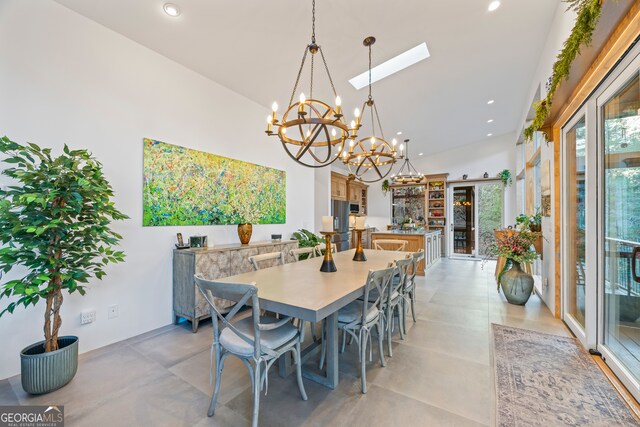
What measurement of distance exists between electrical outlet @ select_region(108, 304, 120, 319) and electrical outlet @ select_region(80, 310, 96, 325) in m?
0.13

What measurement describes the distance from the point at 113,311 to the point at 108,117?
190 centimetres

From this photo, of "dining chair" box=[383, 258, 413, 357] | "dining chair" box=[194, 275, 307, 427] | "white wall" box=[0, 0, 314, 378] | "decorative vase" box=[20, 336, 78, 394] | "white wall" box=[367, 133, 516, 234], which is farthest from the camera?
"white wall" box=[367, 133, 516, 234]

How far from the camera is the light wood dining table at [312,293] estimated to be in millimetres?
1511

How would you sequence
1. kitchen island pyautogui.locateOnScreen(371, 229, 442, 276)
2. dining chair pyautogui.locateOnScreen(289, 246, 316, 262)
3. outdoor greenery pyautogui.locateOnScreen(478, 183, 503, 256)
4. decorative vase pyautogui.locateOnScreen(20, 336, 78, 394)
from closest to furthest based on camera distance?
decorative vase pyautogui.locateOnScreen(20, 336, 78, 394) < dining chair pyautogui.locateOnScreen(289, 246, 316, 262) < kitchen island pyautogui.locateOnScreen(371, 229, 442, 276) < outdoor greenery pyautogui.locateOnScreen(478, 183, 503, 256)

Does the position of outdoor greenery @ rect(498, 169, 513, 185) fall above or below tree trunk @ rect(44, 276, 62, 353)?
above

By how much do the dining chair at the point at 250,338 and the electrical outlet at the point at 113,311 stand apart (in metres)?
1.59

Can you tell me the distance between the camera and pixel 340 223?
6.91 meters

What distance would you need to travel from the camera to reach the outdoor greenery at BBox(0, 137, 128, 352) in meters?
1.74

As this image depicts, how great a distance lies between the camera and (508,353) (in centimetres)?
249

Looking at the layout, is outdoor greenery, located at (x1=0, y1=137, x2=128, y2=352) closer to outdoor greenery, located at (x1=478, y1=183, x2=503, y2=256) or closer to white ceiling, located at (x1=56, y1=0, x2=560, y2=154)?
white ceiling, located at (x1=56, y1=0, x2=560, y2=154)

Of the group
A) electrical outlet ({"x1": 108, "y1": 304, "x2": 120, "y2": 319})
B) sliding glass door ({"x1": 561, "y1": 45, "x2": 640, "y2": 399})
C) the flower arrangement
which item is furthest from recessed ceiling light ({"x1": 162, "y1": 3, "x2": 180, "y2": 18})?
the flower arrangement

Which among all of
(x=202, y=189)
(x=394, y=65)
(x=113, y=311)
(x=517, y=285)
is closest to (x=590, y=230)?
(x=517, y=285)

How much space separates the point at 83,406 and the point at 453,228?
28.5 feet

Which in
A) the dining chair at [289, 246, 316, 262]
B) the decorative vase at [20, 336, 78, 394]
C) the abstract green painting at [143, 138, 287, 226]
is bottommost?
the decorative vase at [20, 336, 78, 394]
